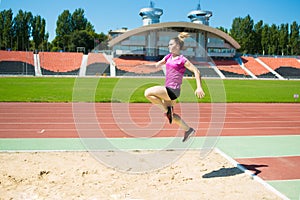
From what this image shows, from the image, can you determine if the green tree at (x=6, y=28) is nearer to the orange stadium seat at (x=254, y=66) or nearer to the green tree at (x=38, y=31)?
the green tree at (x=38, y=31)

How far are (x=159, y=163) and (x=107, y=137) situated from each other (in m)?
2.77

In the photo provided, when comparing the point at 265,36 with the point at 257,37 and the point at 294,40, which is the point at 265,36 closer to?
the point at 257,37

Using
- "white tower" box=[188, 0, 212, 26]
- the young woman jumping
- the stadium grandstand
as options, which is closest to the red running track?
A: the young woman jumping

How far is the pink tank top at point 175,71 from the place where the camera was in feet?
14.8

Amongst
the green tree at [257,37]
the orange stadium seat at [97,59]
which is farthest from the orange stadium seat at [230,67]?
the orange stadium seat at [97,59]

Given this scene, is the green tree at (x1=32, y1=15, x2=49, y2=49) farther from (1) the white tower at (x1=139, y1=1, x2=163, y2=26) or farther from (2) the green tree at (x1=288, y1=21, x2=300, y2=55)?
(2) the green tree at (x1=288, y1=21, x2=300, y2=55)

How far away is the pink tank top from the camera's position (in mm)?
4500

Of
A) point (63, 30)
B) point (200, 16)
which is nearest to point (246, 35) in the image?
point (200, 16)

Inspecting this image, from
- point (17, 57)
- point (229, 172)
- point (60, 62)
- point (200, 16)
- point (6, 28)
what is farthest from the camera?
point (200, 16)

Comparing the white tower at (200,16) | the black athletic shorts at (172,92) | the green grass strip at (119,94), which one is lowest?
the green grass strip at (119,94)

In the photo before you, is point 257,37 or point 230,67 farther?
point 257,37

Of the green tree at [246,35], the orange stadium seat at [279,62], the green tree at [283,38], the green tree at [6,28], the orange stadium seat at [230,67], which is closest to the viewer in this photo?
the orange stadium seat at [230,67]

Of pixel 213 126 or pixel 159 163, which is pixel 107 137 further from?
pixel 213 126

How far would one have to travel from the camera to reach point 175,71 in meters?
4.54
